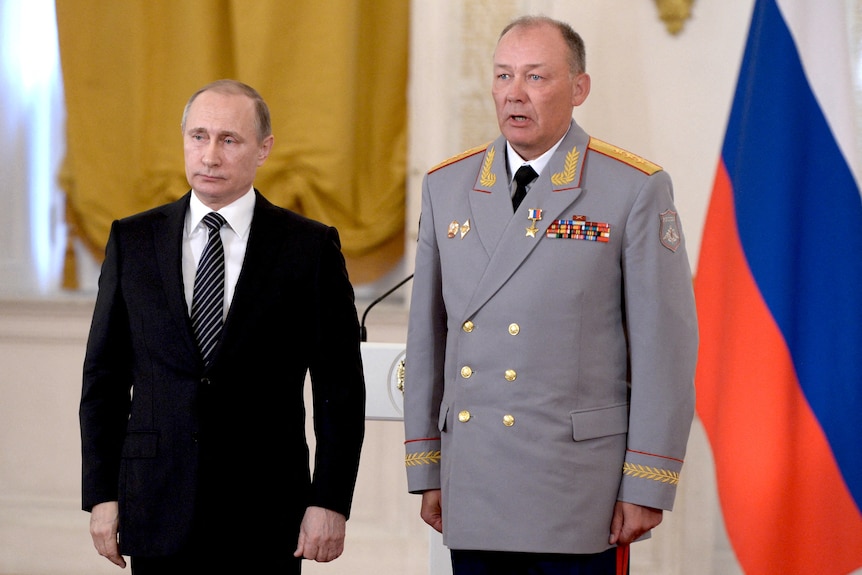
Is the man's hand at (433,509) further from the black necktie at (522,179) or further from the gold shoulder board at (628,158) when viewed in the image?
the gold shoulder board at (628,158)

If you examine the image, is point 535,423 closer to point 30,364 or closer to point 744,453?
point 744,453

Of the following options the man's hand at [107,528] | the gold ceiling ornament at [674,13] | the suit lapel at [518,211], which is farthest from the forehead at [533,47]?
the gold ceiling ornament at [674,13]

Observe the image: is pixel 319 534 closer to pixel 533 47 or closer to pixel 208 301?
pixel 208 301

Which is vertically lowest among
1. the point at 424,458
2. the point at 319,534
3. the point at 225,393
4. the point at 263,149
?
the point at 319,534

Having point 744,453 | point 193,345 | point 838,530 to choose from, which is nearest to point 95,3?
point 193,345

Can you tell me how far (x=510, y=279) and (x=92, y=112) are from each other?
2.66 m

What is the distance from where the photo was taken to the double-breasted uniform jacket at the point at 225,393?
1849 mm

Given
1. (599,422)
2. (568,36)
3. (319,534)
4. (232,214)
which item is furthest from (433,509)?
(568,36)

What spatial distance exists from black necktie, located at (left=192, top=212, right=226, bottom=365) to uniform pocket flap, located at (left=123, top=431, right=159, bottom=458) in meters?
0.17

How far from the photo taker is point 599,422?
1.84m

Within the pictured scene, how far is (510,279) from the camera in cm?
188

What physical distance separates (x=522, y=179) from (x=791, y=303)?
4.21ft

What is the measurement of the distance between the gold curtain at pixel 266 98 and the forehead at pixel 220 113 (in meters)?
1.80

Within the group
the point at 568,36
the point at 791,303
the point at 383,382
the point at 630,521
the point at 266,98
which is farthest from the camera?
the point at 266,98
